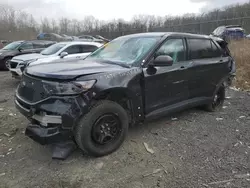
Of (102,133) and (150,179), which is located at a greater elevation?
(102,133)

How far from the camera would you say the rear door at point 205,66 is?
4570 millimetres

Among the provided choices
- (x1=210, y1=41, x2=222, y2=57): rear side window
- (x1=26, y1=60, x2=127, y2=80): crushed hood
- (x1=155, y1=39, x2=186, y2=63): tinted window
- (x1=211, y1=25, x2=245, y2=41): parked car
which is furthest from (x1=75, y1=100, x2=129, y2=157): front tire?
(x1=211, y1=25, x2=245, y2=41): parked car

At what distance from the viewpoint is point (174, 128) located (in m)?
4.43

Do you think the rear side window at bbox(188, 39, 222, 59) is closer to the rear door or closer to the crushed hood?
the rear door

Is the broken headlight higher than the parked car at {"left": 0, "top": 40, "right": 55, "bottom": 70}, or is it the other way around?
the parked car at {"left": 0, "top": 40, "right": 55, "bottom": 70}

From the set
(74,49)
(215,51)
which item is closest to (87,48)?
(74,49)

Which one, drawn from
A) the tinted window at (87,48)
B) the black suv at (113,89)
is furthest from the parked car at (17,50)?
the black suv at (113,89)

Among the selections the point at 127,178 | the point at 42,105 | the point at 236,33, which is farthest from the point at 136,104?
the point at 236,33

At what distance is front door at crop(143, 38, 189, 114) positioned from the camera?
380 cm

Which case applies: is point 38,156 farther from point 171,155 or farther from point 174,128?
point 174,128

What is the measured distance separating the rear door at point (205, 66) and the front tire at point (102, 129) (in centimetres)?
176

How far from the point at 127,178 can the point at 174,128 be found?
176cm

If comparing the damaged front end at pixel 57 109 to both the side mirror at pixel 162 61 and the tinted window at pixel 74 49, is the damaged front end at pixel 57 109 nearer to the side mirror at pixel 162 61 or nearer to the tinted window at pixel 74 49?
the side mirror at pixel 162 61

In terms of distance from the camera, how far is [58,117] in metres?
2.97
